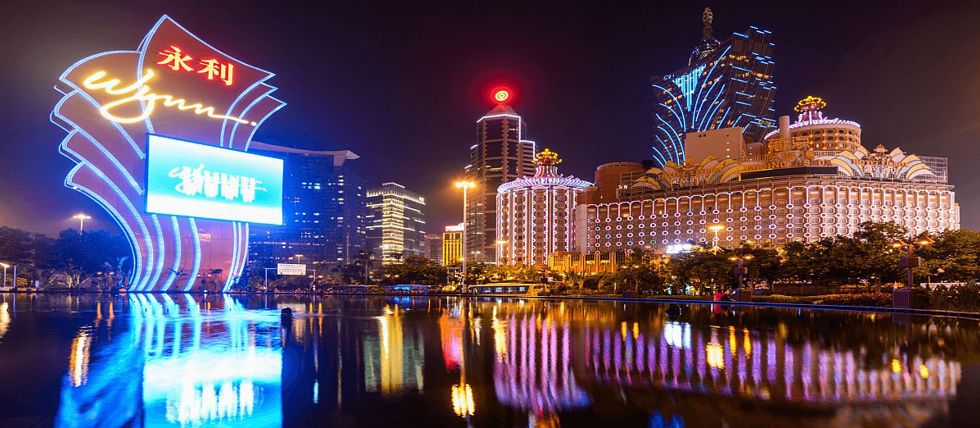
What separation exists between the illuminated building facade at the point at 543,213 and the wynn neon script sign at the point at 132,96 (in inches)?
3882

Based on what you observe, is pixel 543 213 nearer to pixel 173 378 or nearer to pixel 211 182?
pixel 211 182

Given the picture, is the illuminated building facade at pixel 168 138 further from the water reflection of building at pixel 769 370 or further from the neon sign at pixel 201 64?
the water reflection of building at pixel 769 370

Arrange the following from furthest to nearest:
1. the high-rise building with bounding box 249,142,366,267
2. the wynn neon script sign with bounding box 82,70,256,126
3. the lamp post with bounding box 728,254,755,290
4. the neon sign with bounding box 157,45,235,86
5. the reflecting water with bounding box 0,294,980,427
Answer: the high-rise building with bounding box 249,142,366,267, the neon sign with bounding box 157,45,235,86, the lamp post with bounding box 728,254,755,290, the wynn neon script sign with bounding box 82,70,256,126, the reflecting water with bounding box 0,294,980,427

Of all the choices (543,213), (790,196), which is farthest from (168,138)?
(543,213)

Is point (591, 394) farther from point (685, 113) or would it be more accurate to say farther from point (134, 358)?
point (685, 113)

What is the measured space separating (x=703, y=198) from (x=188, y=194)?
3876 inches

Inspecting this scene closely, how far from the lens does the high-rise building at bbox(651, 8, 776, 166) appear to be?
177 m

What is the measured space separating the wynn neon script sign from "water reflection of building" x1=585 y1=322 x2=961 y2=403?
42.5 meters

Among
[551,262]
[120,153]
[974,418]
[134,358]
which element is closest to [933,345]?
[974,418]

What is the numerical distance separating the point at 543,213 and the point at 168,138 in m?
106

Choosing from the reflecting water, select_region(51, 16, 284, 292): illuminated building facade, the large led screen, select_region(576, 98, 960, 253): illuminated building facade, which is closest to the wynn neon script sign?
select_region(51, 16, 284, 292): illuminated building facade

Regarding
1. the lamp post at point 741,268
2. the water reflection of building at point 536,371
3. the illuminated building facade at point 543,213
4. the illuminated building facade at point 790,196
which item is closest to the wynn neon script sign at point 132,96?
the water reflection of building at point 536,371

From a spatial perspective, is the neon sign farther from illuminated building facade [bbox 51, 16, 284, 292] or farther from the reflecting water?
the reflecting water

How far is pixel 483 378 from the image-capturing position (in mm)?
10688
